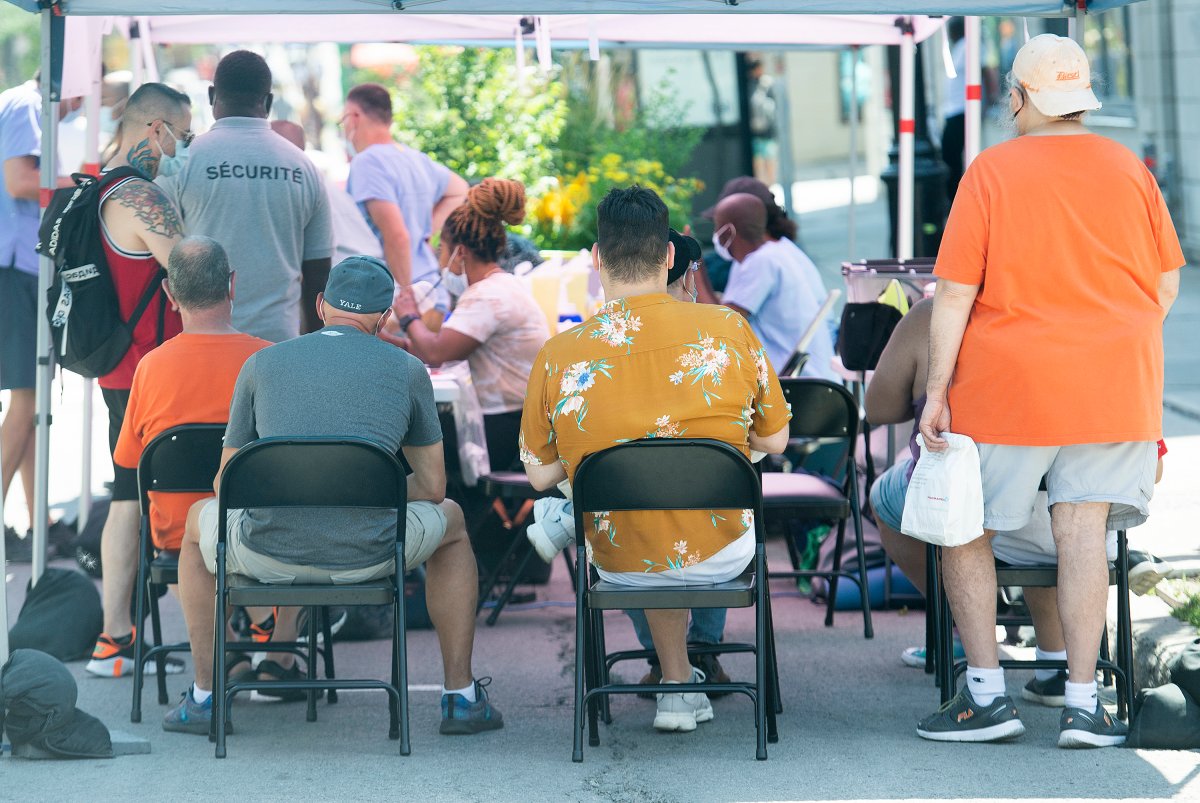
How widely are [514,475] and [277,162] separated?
1435 mm

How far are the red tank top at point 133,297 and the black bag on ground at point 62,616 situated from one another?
69cm

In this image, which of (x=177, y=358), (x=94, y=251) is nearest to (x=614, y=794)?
(x=177, y=358)

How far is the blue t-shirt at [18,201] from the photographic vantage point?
6.78 meters

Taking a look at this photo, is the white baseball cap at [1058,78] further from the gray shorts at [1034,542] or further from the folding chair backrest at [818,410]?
the folding chair backrest at [818,410]

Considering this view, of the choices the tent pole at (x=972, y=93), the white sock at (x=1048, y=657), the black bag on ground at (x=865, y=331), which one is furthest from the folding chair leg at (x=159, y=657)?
the tent pole at (x=972, y=93)

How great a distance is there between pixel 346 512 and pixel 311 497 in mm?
147

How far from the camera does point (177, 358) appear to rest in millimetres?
4867

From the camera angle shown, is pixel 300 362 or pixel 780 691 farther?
pixel 780 691

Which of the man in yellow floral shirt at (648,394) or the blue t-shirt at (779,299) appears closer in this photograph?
the man in yellow floral shirt at (648,394)

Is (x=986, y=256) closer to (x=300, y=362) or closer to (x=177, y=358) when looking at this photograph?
(x=300, y=362)

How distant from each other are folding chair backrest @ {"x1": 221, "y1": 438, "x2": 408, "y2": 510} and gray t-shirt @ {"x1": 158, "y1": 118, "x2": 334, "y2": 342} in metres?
1.76

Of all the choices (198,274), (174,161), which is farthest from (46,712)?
(174,161)

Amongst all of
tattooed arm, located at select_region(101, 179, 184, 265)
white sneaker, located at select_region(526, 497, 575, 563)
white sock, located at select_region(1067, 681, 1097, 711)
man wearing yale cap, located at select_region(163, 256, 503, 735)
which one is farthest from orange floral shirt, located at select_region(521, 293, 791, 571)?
tattooed arm, located at select_region(101, 179, 184, 265)

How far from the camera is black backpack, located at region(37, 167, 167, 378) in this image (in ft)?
17.7
